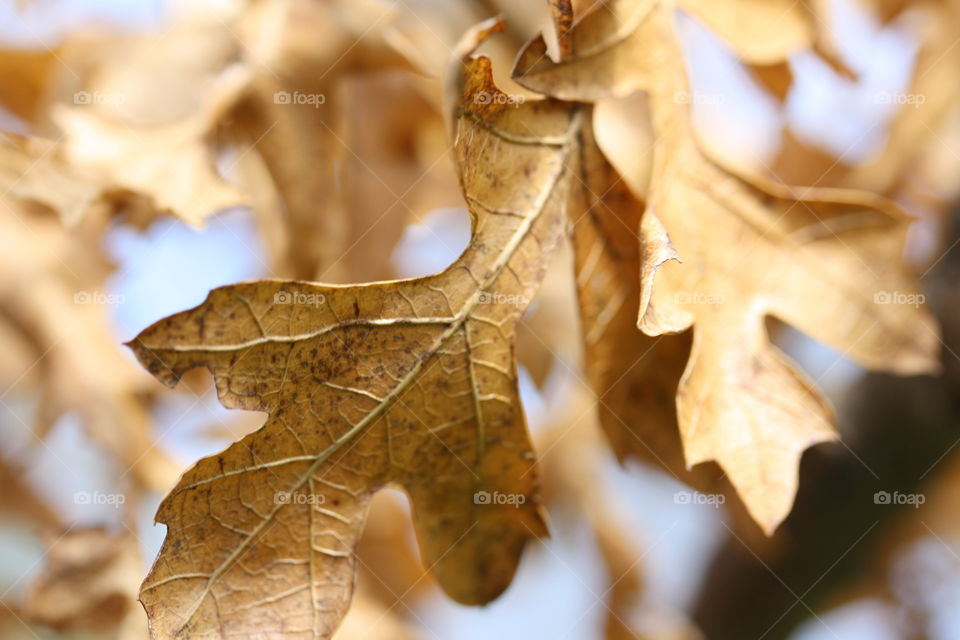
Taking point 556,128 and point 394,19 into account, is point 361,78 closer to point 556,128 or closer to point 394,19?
point 394,19
